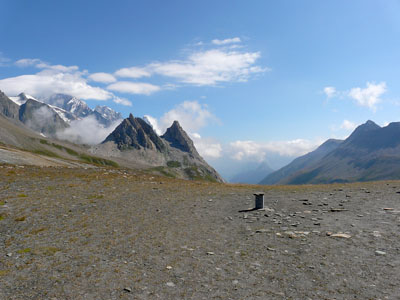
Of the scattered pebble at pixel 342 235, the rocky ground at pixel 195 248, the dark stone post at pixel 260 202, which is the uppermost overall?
the dark stone post at pixel 260 202

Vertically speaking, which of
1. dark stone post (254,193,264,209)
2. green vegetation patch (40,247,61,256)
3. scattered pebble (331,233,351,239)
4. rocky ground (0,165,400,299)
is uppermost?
dark stone post (254,193,264,209)

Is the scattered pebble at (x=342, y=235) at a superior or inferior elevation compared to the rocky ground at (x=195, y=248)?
superior

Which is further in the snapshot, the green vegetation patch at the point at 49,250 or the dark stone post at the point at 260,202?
the dark stone post at the point at 260,202

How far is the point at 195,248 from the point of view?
13.0 meters

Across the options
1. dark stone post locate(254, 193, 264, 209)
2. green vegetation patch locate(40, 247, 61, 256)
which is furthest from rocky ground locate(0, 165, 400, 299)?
dark stone post locate(254, 193, 264, 209)

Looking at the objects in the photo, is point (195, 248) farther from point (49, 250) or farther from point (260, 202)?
point (260, 202)

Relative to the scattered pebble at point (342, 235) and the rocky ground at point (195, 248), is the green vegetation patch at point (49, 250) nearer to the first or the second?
the rocky ground at point (195, 248)

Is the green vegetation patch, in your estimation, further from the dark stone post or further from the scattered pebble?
the dark stone post

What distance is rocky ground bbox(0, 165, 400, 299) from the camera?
920cm

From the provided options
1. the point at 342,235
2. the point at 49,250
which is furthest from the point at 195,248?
the point at 342,235

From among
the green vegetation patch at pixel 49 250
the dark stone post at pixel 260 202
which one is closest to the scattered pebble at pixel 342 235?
the dark stone post at pixel 260 202

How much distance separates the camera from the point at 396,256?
37.2 feet

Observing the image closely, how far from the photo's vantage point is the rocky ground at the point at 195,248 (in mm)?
9195

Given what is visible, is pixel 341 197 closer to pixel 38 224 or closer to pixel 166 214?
pixel 166 214
